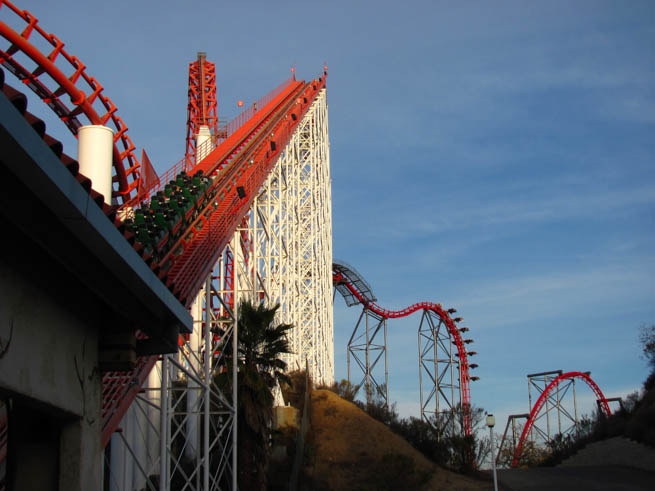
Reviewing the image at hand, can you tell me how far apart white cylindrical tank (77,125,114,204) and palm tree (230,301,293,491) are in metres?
5.28

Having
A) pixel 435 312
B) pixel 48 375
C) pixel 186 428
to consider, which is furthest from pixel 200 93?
pixel 48 375

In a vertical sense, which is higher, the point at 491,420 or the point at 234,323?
the point at 234,323

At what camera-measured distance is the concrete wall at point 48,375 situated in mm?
5160

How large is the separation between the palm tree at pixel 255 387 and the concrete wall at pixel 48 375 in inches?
368

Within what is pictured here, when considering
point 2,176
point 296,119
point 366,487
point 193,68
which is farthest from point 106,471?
point 193,68

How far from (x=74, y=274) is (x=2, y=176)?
1463mm

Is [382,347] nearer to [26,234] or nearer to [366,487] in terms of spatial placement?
[366,487]

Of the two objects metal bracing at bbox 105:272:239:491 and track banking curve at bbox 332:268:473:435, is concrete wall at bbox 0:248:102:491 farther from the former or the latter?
track banking curve at bbox 332:268:473:435

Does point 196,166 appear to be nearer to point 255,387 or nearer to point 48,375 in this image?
point 255,387

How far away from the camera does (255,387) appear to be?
15.8 m

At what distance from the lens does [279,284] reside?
2448 cm

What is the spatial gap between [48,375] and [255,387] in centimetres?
1042

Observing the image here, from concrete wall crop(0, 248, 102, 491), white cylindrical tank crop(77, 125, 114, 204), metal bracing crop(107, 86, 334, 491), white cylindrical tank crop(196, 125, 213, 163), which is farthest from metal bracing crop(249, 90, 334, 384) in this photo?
concrete wall crop(0, 248, 102, 491)

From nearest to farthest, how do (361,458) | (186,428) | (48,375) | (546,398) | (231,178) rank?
1. (48,375)
2. (186,428)
3. (231,178)
4. (361,458)
5. (546,398)
